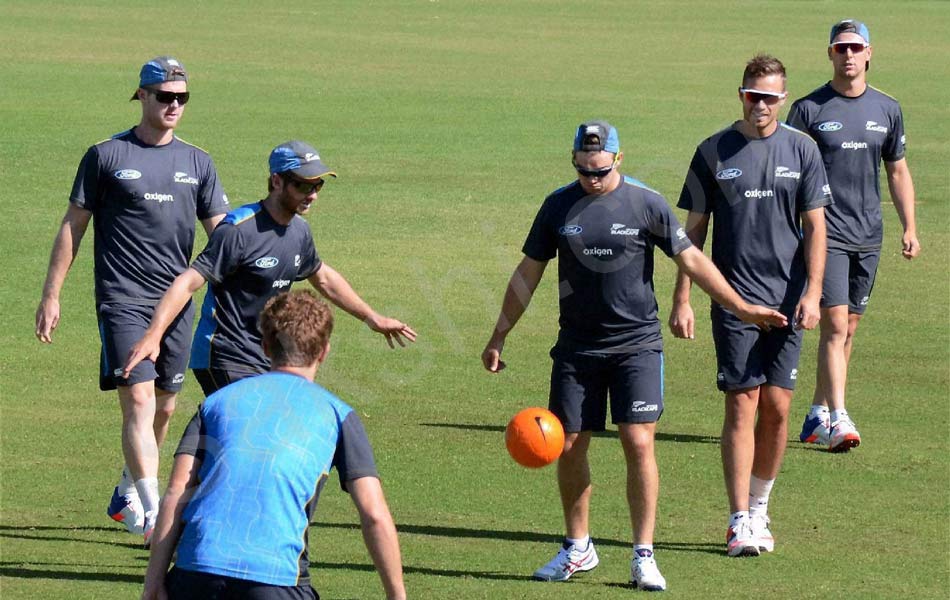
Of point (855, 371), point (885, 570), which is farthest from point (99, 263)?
point (855, 371)

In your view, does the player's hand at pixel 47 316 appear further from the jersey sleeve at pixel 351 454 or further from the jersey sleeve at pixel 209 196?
the jersey sleeve at pixel 351 454

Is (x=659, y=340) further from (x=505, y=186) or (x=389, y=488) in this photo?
(x=505, y=186)

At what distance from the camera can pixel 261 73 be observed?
3366 cm

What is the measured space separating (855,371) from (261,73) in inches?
838

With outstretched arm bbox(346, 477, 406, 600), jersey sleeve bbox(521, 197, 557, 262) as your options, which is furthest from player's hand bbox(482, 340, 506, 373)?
outstretched arm bbox(346, 477, 406, 600)

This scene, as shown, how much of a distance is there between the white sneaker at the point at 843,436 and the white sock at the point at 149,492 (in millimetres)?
4829

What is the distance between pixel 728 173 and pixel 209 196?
302 cm

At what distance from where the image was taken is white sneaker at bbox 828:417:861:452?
1181 cm

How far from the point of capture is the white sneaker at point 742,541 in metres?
9.65

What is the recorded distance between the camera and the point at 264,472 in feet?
19.6

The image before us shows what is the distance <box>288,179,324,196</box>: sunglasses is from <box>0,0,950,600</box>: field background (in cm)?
203

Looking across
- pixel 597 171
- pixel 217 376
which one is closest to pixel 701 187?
pixel 597 171

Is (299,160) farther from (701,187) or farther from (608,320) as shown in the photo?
(701,187)

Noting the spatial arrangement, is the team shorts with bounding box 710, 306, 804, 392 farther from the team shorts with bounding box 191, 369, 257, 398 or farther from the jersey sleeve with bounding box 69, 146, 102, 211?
the jersey sleeve with bounding box 69, 146, 102, 211
